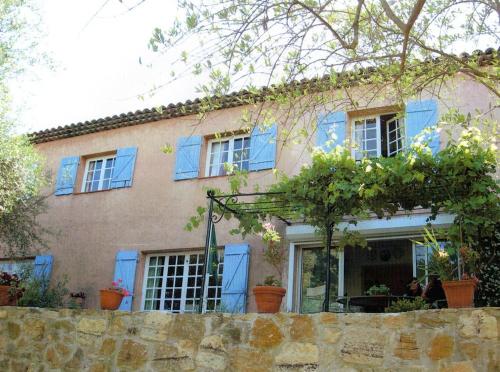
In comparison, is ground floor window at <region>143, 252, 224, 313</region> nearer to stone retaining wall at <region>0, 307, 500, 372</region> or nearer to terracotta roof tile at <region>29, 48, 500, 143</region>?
terracotta roof tile at <region>29, 48, 500, 143</region>

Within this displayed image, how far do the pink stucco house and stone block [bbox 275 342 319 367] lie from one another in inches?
141

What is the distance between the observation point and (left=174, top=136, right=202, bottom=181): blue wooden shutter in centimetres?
1005

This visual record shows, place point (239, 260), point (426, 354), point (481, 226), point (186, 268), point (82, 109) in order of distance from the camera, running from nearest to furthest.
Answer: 1. point (426, 354)
2. point (481, 226)
3. point (239, 260)
4. point (186, 268)
5. point (82, 109)

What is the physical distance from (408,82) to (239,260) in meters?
4.15

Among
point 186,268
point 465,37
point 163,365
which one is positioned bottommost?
point 163,365

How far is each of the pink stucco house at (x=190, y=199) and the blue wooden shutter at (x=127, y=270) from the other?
0.02m

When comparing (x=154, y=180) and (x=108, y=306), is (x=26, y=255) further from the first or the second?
(x=108, y=306)

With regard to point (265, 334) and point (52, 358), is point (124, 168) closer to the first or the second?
point (52, 358)

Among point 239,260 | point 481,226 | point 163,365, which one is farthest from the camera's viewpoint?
point 239,260

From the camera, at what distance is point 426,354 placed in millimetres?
4234

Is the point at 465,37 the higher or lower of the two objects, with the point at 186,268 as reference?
higher

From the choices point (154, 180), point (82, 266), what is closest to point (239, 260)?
point (154, 180)

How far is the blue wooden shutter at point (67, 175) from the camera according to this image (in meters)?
11.3

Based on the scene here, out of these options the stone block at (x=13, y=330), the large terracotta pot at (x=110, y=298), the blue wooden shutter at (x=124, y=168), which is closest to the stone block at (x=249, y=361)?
the large terracotta pot at (x=110, y=298)
